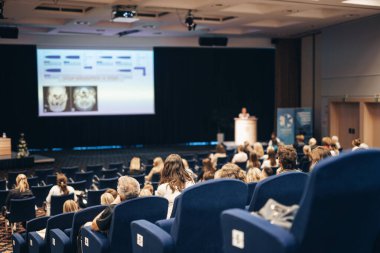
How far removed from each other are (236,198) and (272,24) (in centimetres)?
1488

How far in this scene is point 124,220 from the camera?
3096mm

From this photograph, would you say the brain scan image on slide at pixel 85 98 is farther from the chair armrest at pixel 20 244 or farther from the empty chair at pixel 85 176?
the chair armrest at pixel 20 244

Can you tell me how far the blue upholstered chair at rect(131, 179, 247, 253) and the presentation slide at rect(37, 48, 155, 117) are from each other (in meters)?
16.0

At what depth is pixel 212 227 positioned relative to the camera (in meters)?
2.57

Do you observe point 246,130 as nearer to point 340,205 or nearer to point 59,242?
point 59,242

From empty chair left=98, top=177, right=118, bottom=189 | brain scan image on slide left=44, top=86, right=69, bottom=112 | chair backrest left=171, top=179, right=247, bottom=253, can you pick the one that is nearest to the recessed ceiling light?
empty chair left=98, top=177, right=118, bottom=189

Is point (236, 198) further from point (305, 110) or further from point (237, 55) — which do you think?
point (237, 55)

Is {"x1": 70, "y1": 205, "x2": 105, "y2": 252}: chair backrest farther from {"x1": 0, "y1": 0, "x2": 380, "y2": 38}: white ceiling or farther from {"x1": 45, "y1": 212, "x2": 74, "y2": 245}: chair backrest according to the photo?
{"x1": 0, "y1": 0, "x2": 380, "y2": 38}: white ceiling

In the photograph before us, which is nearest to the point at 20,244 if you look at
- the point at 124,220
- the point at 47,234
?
the point at 47,234

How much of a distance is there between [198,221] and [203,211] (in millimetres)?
63

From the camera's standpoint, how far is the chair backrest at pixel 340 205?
5.93ft

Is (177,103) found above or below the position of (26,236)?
above

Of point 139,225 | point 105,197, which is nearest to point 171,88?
point 105,197

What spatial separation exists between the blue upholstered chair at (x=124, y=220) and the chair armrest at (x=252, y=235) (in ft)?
3.66
